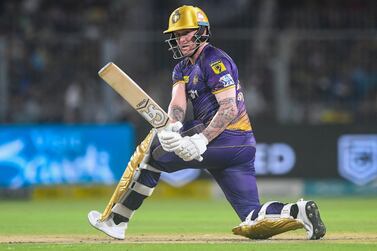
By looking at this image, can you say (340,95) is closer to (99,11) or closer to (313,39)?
(313,39)

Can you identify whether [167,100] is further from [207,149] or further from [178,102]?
[207,149]

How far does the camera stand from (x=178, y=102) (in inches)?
375

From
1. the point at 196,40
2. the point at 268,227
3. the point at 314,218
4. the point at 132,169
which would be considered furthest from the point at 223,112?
the point at 314,218

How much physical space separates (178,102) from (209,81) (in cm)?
45

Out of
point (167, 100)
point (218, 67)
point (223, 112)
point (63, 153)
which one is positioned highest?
point (218, 67)

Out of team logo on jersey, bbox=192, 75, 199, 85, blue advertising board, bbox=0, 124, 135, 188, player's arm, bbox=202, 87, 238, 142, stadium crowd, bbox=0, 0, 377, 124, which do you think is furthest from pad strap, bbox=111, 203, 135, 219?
stadium crowd, bbox=0, 0, 377, 124

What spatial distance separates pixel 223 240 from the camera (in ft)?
31.7

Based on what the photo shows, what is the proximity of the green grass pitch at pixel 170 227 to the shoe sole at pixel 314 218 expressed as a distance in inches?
3.8

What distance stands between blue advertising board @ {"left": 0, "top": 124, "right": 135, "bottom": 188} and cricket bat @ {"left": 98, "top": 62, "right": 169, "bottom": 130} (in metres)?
9.38

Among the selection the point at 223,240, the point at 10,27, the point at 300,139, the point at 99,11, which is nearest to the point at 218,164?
the point at 223,240

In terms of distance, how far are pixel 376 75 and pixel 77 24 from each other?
19.5 feet

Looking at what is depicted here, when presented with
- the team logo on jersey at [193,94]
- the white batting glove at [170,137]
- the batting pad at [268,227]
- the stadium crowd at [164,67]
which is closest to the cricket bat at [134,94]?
the white batting glove at [170,137]

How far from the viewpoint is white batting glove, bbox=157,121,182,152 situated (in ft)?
29.2

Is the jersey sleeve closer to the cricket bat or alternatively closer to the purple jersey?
the purple jersey
